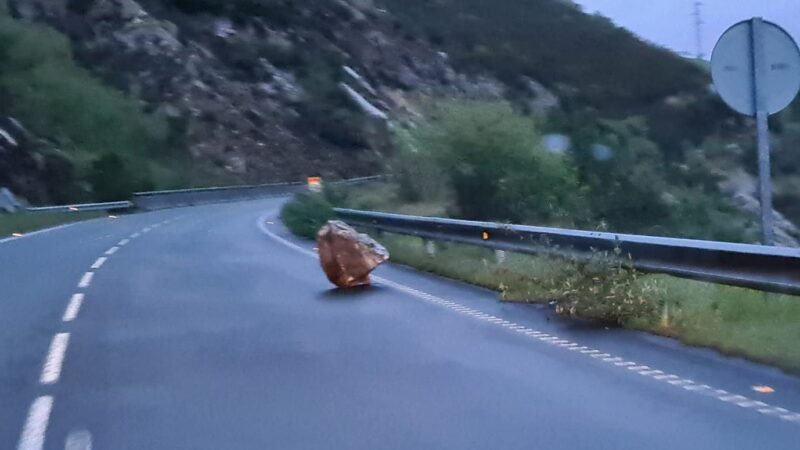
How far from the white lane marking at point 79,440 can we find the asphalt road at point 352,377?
0.05ft

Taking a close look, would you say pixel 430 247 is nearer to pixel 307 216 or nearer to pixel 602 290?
pixel 307 216

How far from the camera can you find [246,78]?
71.3 m

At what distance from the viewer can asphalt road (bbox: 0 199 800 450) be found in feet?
22.8

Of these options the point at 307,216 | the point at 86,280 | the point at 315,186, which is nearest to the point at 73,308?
the point at 86,280

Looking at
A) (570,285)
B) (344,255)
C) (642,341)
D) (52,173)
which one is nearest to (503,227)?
(344,255)

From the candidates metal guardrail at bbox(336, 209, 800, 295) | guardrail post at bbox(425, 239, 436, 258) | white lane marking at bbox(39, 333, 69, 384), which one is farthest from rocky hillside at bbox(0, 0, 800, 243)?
white lane marking at bbox(39, 333, 69, 384)

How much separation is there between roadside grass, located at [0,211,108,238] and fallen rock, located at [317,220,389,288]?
16810mm

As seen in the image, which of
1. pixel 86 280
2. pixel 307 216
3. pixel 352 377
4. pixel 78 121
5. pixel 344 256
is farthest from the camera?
pixel 78 121

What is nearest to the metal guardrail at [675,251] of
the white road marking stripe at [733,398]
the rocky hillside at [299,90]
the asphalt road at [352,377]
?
the asphalt road at [352,377]

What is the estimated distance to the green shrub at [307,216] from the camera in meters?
26.2

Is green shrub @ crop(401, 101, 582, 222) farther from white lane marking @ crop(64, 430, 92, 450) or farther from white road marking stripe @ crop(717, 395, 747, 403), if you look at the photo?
white lane marking @ crop(64, 430, 92, 450)

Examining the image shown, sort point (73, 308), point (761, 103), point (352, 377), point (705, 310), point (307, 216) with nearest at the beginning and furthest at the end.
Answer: point (352, 377), point (761, 103), point (705, 310), point (73, 308), point (307, 216)

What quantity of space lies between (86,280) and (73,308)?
3398mm

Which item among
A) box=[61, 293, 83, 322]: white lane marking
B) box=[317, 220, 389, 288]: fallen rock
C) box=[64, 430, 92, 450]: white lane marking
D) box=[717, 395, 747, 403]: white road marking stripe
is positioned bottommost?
box=[64, 430, 92, 450]: white lane marking
